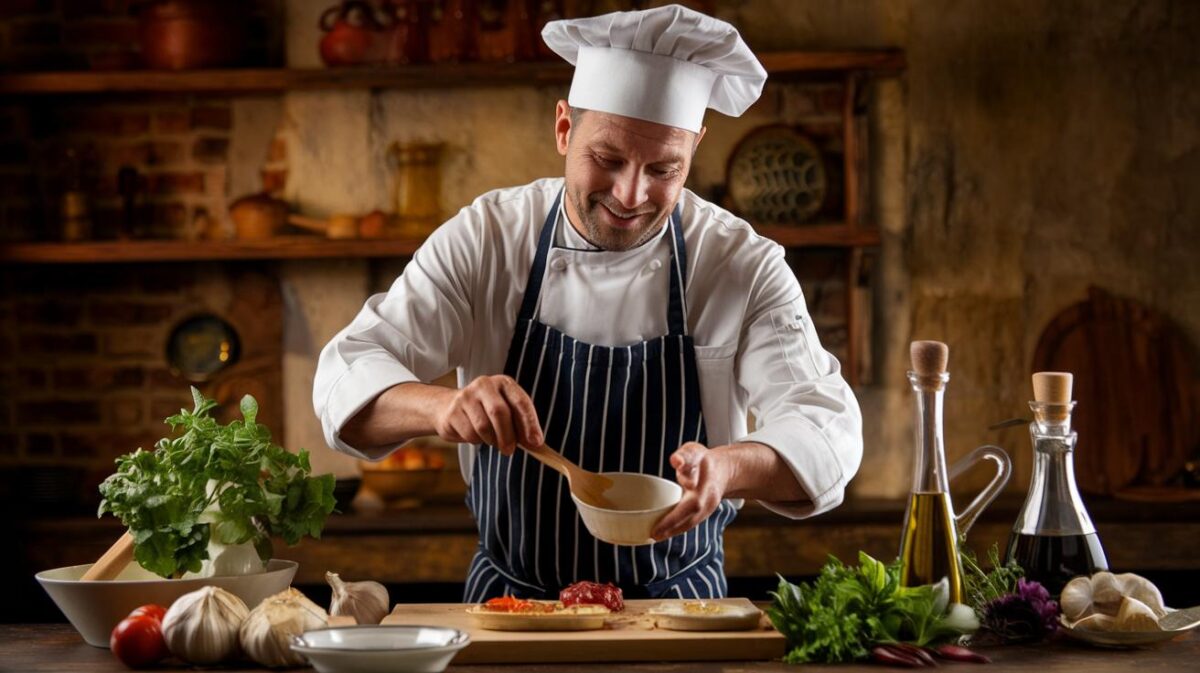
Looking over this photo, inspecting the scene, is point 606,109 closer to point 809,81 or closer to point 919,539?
point 919,539

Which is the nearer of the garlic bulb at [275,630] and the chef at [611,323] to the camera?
the garlic bulb at [275,630]

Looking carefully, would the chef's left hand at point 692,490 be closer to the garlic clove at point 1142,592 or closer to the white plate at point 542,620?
the white plate at point 542,620

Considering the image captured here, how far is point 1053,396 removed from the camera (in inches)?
66.8

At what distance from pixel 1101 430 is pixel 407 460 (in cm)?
212

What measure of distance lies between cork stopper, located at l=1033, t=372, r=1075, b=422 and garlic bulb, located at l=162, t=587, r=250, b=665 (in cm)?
99

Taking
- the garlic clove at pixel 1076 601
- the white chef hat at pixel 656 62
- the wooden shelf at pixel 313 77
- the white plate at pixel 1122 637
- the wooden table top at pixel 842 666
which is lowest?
the wooden table top at pixel 842 666

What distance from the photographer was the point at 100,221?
4.44 metres

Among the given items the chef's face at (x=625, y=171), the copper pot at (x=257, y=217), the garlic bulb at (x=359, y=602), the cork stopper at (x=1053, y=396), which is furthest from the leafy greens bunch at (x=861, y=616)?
the copper pot at (x=257, y=217)

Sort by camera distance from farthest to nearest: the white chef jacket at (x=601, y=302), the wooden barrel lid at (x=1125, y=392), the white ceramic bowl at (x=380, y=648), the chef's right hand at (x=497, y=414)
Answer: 1. the wooden barrel lid at (x=1125, y=392)
2. the white chef jacket at (x=601, y=302)
3. the chef's right hand at (x=497, y=414)
4. the white ceramic bowl at (x=380, y=648)

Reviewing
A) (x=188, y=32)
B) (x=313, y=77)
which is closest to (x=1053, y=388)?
(x=313, y=77)

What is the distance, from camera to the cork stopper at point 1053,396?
1.69 meters

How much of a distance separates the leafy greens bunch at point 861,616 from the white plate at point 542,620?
0.70 ft


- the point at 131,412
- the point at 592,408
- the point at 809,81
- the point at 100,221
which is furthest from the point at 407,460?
the point at 592,408

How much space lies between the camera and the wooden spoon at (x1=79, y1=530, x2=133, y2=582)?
1.72 metres
